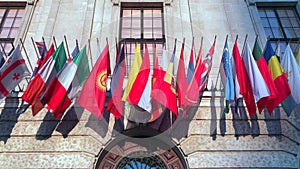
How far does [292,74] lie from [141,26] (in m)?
6.22

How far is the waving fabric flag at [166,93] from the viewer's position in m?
9.01

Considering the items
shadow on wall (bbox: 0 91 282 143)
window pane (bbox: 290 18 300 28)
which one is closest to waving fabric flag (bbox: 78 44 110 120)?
shadow on wall (bbox: 0 91 282 143)

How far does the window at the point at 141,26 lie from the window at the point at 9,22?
420 cm

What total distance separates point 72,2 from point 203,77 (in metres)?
7.21

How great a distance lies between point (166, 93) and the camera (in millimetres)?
9148

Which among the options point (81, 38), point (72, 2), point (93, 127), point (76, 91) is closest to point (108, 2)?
point (72, 2)

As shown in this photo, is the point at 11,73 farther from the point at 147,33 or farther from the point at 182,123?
the point at 147,33

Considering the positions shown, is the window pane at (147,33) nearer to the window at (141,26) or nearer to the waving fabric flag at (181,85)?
the window at (141,26)

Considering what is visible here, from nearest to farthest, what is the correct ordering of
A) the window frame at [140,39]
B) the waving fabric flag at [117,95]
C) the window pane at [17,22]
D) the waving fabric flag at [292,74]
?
the waving fabric flag at [117,95]
the waving fabric flag at [292,74]
the window frame at [140,39]
the window pane at [17,22]

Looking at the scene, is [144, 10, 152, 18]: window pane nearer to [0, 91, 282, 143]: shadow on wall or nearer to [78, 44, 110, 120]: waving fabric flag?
[78, 44, 110, 120]: waving fabric flag

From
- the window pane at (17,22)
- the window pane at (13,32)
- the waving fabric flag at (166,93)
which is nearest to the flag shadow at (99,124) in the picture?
the waving fabric flag at (166,93)

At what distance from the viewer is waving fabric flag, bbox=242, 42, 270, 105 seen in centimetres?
898

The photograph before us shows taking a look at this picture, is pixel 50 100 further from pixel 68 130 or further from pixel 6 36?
pixel 6 36

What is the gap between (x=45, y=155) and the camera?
9016mm
